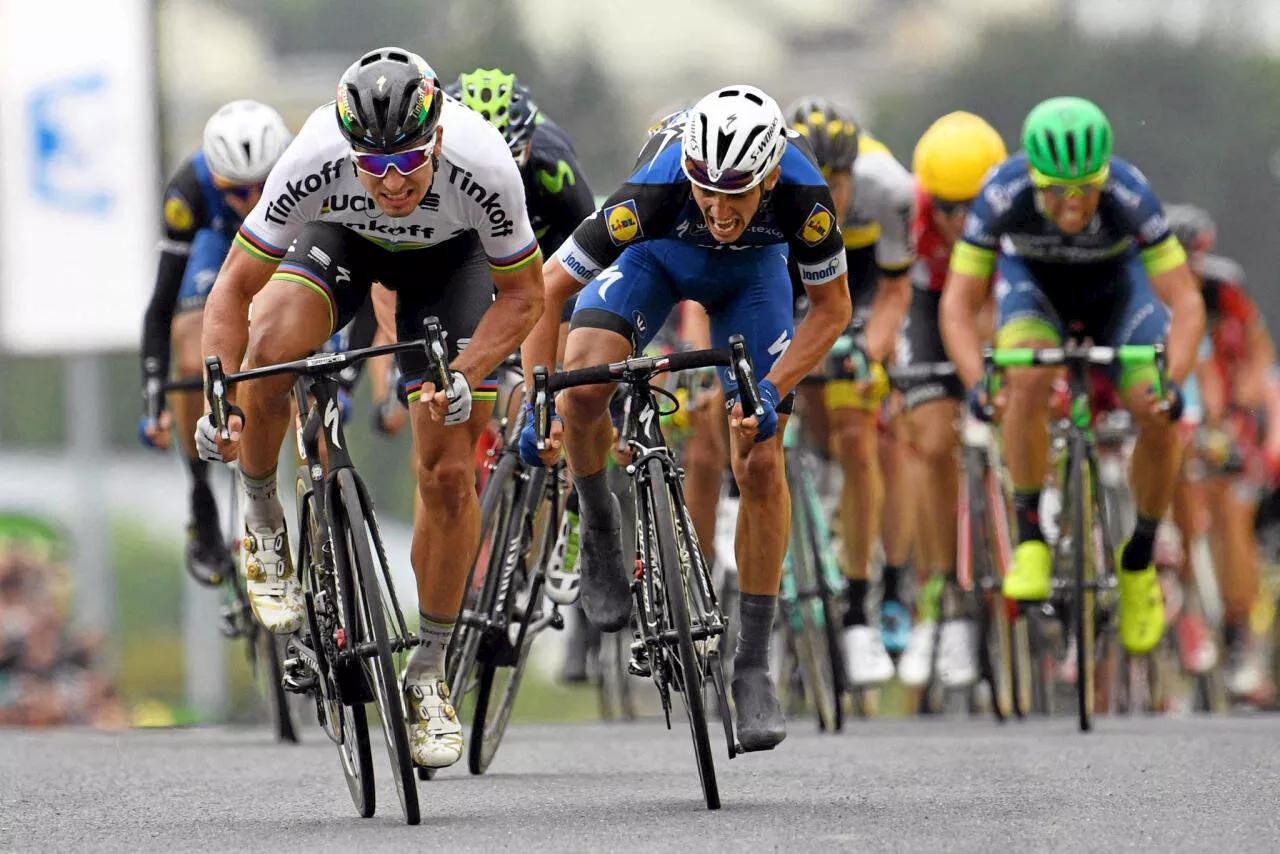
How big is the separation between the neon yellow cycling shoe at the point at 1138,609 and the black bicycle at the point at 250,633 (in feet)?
11.6

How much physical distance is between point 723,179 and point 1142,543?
3848 mm

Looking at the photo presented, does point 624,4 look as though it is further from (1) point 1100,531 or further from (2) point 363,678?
(2) point 363,678

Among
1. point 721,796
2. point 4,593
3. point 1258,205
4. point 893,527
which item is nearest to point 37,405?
point 4,593

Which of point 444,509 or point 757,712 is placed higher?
point 444,509

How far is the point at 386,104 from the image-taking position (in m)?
6.98

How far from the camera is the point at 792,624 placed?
417 inches

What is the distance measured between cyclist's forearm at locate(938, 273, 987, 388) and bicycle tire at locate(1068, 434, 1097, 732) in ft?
2.05

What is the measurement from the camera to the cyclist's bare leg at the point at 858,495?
448 inches

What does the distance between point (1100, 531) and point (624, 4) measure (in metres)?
13.1

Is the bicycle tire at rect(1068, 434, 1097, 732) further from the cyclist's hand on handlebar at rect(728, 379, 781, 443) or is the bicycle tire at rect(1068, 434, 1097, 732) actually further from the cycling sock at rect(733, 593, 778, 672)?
the cyclist's hand on handlebar at rect(728, 379, 781, 443)

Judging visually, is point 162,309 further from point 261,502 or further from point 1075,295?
point 1075,295

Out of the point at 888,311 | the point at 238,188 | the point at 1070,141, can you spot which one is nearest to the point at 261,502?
the point at 238,188

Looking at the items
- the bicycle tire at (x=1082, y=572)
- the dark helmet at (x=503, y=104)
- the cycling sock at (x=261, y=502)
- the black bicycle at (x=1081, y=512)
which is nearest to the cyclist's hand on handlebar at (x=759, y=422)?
the cycling sock at (x=261, y=502)

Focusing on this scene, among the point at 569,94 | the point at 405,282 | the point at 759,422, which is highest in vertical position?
the point at 569,94
